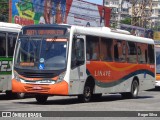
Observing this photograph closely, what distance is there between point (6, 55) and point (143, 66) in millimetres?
7429

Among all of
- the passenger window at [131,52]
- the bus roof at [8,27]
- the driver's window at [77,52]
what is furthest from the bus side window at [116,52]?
the bus roof at [8,27]

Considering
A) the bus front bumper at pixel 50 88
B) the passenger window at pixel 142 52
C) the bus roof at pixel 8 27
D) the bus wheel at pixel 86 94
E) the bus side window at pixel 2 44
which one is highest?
the bus roof at pixel 8 27

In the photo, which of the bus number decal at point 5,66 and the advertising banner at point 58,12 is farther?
the advertising banner at point 58,12

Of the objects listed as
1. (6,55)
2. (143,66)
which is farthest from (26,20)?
(6,55)

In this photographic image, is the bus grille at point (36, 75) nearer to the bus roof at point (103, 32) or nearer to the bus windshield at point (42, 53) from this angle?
the bus windshield at point (42, 53)

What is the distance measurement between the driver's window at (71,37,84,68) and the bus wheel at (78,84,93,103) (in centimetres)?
118

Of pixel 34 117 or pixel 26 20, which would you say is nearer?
pixel 34 117

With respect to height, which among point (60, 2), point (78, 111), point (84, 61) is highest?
point (60, 2)

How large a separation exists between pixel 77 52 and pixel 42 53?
4.41ft

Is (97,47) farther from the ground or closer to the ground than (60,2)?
closer to the ground

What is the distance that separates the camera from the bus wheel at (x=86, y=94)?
799 inches

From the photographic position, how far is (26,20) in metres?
37.8

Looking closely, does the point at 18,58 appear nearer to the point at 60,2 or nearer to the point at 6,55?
the point at 6,55

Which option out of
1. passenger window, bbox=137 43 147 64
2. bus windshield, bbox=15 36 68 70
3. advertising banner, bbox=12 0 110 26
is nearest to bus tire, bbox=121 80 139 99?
passenger window, bbox=137 43 147 64
